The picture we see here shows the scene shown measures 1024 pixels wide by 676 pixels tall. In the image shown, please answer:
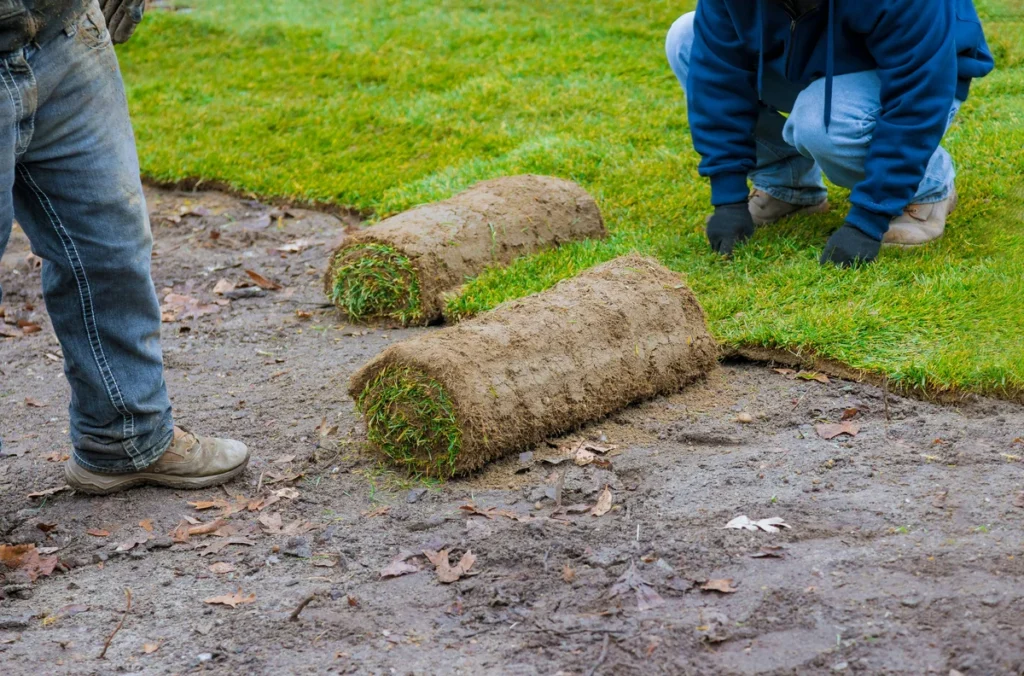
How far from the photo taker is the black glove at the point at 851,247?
14.5 feet

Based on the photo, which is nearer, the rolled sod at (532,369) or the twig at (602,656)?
the twig at (602,656)

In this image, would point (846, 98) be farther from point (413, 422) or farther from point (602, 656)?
point (602, 656)

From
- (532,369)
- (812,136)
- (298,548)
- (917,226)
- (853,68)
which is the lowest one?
(298,548)

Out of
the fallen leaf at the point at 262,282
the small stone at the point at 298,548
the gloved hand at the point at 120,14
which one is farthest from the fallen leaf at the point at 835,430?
the fallen leaf at the point at 262,282

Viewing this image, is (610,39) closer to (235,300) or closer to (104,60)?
(235,300)

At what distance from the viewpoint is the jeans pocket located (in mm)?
2863

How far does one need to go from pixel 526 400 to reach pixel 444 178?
296 centimetres

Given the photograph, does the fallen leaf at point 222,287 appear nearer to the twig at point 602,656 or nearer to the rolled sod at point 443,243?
the rolled sod at point 443,243

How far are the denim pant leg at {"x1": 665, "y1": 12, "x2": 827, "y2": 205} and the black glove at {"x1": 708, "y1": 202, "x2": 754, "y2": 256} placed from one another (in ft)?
1.30

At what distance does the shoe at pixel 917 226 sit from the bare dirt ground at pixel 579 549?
1134mm

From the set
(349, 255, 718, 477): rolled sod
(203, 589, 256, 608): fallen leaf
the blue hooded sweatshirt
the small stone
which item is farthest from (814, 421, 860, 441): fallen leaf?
(203, 589, 256, 608): fallen leaf

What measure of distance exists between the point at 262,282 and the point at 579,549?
2979 millimetres

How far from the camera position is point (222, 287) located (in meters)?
5.32

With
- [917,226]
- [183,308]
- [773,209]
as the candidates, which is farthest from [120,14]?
[917,226]
